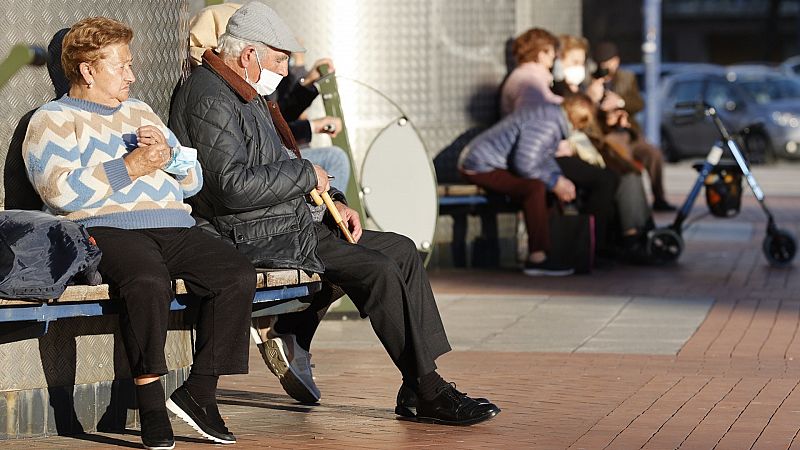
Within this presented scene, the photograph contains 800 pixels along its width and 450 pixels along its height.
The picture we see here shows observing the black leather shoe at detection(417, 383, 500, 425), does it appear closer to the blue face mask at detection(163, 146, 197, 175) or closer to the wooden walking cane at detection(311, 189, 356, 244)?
the wooden walking cane at detection(311, 189, 356, 244)

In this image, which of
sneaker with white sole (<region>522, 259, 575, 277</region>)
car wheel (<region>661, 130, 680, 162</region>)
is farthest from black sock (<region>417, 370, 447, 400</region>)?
car wheel (<region>661, 130, 680, 162</region>)

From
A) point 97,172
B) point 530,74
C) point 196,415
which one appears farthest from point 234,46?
point 530,74

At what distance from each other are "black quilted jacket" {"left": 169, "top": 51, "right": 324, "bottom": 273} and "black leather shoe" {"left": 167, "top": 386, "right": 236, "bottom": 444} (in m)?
0.63

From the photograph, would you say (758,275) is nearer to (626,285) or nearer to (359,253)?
(626,285)

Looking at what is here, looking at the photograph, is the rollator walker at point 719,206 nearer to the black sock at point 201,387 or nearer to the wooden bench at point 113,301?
the wooden bench at point 113,301

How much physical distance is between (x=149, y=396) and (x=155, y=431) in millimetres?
127

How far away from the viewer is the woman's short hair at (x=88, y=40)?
20.2 ft

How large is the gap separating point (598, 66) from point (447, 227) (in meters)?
3.99

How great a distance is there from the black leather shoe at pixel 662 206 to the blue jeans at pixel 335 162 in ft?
27.1

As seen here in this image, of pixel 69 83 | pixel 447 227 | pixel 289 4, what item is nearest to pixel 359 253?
pixel 69 83

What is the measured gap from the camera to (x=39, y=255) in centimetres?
578

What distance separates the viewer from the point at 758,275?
39.6 feet

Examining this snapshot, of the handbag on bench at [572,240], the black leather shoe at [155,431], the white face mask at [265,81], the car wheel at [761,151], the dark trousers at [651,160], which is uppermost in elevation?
the white face mask at [265,81]

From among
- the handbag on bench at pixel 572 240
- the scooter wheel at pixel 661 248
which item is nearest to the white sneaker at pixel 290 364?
the handbag on bench at pixel 572 240
